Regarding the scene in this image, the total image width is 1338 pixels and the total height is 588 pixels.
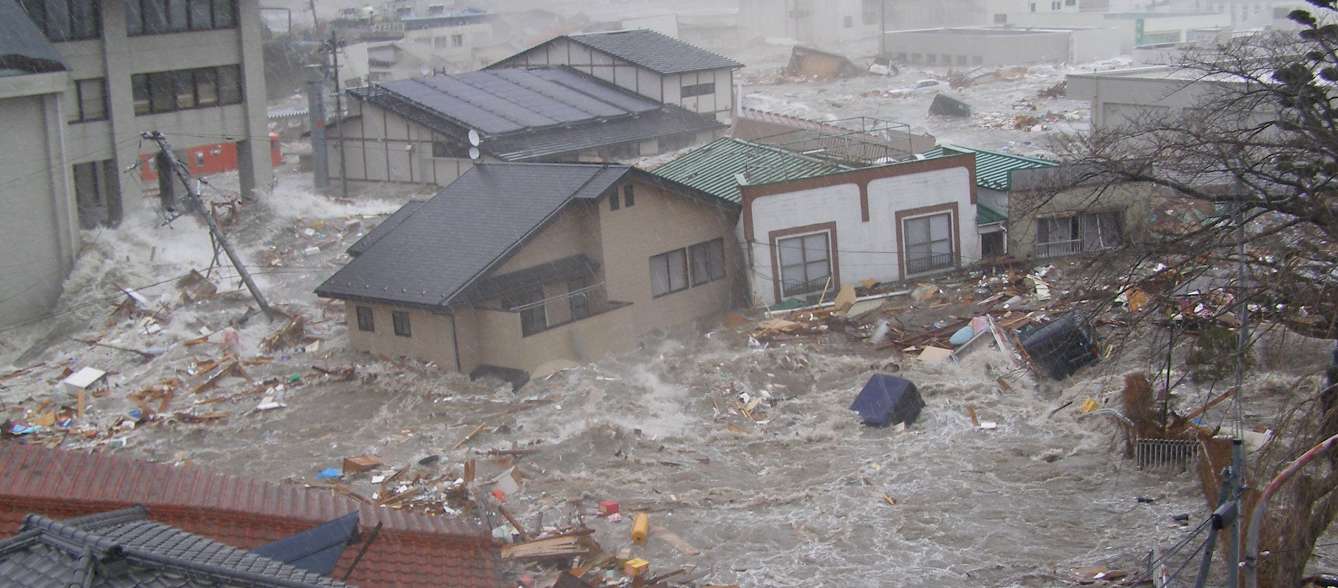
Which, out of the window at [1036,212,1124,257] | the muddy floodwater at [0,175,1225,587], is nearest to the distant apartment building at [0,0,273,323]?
the muddy floodwater at [0,175,1225,587]

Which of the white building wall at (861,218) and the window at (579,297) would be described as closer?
the window at (579,297)

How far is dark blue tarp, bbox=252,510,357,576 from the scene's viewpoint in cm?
1004

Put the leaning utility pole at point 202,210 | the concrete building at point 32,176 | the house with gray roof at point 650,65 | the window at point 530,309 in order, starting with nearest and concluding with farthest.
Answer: the window at point 530,309
the leaning utility pole at point 202,210
the concrete building at point 32,176
the house with gray roof at point 650,65

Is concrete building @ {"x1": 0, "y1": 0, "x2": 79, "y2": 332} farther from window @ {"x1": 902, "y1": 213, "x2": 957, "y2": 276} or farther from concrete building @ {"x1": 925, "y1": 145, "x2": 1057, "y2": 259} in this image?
concrete building @ {"x1": 925, "y1": 145, "x2": 1057, "y2": 259}

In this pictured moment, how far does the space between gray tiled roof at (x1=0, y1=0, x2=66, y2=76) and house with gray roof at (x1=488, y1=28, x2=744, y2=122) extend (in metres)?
16.7

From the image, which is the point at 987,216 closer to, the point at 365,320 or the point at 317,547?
the point at 365,320

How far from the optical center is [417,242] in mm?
24484

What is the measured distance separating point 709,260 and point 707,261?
0.21 feet

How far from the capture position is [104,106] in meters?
33.2

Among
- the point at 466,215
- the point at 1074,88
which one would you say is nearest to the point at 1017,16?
the point at 1074,88

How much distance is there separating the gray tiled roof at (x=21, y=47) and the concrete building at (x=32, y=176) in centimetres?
2


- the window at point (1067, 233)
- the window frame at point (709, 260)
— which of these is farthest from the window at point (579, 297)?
the window at point (1067, 233)

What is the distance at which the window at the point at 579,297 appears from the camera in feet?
77.4

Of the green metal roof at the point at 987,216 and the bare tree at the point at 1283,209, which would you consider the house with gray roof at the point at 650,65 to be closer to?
the green metal roof at the point at 987,216
